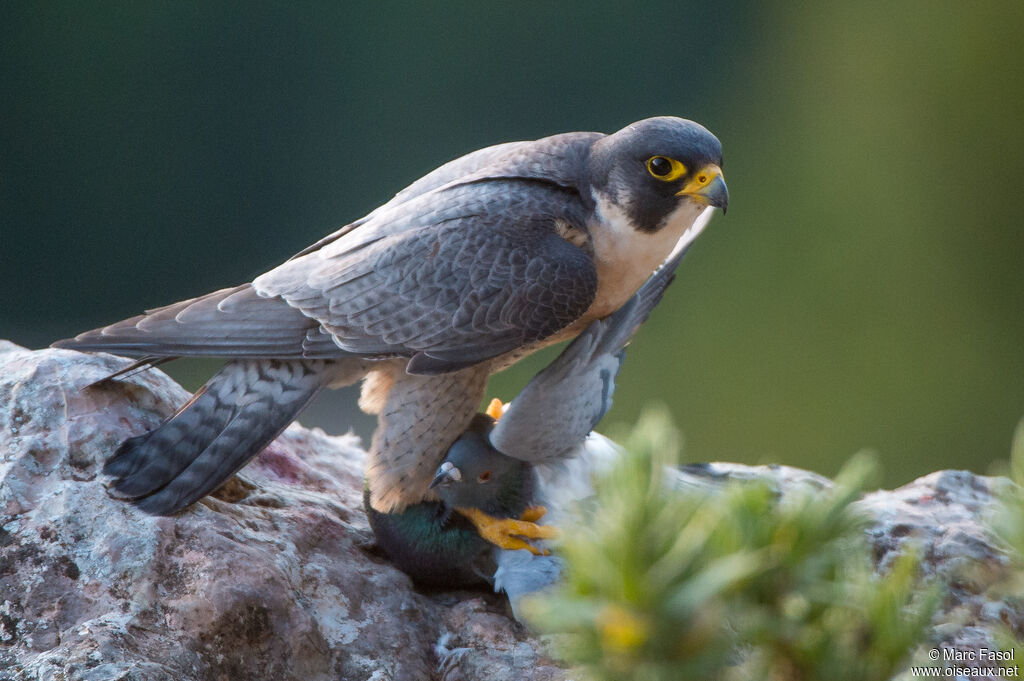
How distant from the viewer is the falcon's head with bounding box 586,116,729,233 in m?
2.03

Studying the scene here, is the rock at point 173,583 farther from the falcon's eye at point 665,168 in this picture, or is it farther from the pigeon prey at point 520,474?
the falcon's eye at point 665,168

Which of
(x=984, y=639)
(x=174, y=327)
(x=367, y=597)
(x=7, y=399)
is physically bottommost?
(x=984, y=639)

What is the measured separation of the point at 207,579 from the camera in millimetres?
1656

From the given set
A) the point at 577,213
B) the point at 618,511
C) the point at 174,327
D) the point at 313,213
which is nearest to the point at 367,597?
the point at 174,327

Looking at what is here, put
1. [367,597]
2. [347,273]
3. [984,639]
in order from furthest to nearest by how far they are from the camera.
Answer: [347,273] → [367,597] → [984,639]

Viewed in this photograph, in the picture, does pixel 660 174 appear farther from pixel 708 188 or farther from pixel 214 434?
pixel 214 434

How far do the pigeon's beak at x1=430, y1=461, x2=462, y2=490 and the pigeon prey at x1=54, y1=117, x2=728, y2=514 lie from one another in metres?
0.08

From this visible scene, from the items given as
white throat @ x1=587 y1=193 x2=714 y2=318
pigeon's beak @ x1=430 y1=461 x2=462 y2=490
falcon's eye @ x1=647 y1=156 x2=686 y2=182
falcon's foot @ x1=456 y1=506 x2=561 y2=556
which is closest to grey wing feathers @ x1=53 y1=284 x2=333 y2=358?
pigeon's beak @ x1=430 y1=461 x2=462 y2=490

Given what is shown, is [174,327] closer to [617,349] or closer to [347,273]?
[347,273]

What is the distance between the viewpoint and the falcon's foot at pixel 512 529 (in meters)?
1.97

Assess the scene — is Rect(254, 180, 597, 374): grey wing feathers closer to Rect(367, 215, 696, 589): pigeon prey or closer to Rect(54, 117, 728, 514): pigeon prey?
Rect(54, 117, 728, 514): pigeon prey

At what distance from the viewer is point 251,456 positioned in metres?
1.94

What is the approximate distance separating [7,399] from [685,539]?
5.75 feet

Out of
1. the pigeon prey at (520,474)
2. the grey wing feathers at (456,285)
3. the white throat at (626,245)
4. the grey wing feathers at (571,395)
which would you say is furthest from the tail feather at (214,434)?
the white throat at (626,245)
